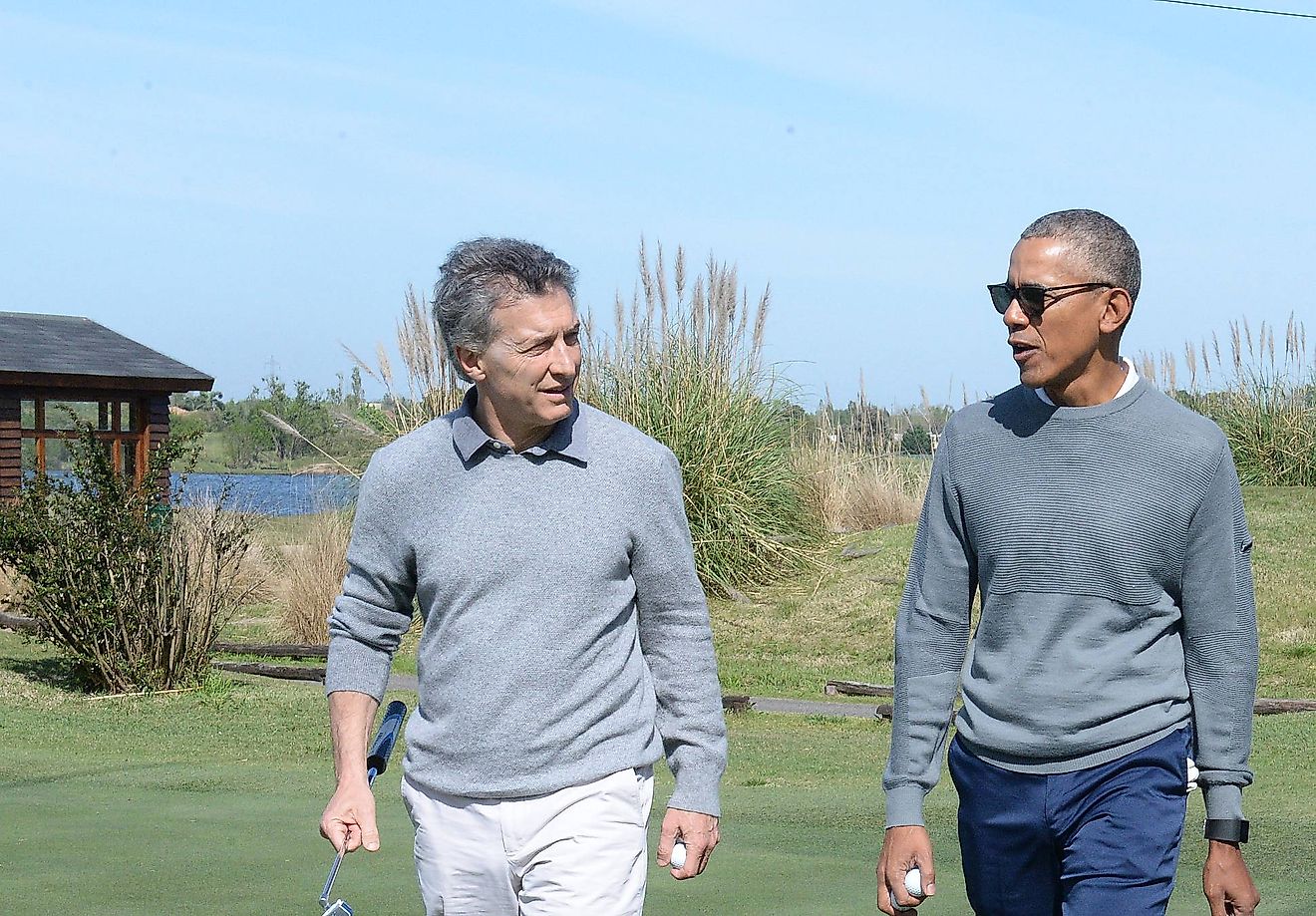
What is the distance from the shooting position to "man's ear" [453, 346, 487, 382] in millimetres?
3295

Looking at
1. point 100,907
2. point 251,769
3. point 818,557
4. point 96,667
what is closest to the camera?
point 100,907

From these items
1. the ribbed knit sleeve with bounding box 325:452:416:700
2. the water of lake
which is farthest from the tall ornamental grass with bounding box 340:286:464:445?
the ribbed knit sleeve with bounding box 325:452:416:700

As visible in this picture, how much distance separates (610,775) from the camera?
3129mm

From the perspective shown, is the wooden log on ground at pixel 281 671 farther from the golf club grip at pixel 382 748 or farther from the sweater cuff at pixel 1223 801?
the sweater cuff at pixel 1223 801

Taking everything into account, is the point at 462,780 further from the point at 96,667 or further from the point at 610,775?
the point at 96,667

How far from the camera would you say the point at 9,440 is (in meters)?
24.3

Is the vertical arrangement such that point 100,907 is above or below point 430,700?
below

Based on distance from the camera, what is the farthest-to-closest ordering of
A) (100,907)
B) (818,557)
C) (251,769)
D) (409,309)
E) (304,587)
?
(818,557), (409,309), (304,587), (251,769), (100,907)

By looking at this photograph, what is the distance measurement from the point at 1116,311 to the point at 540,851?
58.0 inches

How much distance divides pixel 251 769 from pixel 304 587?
653 cm

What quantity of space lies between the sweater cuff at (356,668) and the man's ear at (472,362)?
569 mm

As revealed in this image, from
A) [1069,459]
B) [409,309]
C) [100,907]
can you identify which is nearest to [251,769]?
[100,907]

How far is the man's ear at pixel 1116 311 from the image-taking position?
127 inches

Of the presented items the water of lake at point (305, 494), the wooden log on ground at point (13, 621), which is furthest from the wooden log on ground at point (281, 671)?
the wooden log on ground at point (13, 621)
